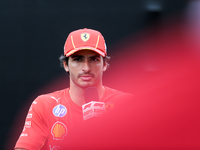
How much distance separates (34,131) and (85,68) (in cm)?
51

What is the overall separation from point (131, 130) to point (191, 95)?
0.16 metres

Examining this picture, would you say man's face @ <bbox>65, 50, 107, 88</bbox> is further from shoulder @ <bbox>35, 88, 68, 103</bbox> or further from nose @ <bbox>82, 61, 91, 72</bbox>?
shoulder @ <bbox>35, 88, 68, 103</bbox>

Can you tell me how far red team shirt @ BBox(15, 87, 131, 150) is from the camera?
149 centimetres

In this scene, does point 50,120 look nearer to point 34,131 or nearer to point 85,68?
point 34,131

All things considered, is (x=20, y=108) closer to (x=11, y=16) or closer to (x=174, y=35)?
(x=11, y=16)

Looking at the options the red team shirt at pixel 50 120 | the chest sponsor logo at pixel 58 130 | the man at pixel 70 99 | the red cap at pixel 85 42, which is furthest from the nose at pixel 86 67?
the chest sponsor logo at pixel 58 130

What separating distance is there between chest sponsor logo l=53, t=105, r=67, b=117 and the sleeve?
8 centimetres

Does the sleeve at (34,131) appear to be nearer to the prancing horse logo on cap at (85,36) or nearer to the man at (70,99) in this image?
the man at (70,99)

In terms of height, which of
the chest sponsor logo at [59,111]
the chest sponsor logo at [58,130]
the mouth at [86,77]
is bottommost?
the chest sponsor logo at [58,130]

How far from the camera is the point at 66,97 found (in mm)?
1776

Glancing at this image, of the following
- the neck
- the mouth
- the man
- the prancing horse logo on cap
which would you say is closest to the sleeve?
the man

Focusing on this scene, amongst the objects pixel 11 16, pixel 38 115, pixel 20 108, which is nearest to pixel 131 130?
pixel 38 115

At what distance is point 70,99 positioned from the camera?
1752mm

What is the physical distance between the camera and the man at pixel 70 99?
1516 mm
